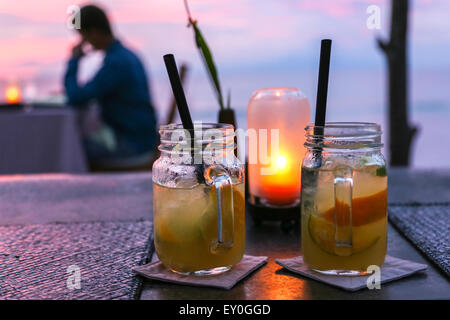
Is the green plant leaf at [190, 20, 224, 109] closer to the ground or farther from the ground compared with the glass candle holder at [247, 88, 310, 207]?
farther from the ground

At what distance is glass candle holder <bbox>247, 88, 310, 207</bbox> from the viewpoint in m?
0.85

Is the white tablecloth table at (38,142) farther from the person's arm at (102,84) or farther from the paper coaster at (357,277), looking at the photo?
the paper coaster at (357,277)

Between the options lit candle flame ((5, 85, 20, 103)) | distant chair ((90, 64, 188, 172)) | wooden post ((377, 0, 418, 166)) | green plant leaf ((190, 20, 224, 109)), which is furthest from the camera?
lit candle flame ((5, 85, 20, 103))

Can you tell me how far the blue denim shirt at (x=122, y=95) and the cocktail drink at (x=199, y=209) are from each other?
6.68 ft

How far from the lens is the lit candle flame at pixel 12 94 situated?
9.95 feet

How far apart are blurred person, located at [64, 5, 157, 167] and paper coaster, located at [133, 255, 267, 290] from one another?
6.49 ft

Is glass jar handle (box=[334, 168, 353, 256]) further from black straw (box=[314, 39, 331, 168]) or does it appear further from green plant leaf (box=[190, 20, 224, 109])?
green plant leaf (box=[190, 20, 224, 109])

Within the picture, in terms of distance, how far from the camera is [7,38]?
4.86 meters

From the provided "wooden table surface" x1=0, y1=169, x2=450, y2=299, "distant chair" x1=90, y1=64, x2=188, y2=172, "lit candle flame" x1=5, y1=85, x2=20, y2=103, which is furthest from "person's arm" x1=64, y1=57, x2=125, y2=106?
"wooden table surface" x1=0, y1=169, x2=450, y2=299

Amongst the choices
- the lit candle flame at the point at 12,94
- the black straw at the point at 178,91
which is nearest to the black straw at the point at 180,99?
the black straw at the point at 178,91

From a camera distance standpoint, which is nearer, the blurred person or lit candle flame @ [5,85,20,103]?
the blurred person

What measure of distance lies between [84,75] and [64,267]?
8.14ft

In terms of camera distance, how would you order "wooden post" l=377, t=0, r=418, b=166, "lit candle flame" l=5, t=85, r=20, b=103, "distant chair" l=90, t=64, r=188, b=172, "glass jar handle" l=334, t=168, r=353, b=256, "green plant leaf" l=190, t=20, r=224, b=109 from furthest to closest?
"lit candle flame" l=5, t=85, r=20, b=103
"distant chair" l=90, t=64, r=188, b=172
"wooden post" l=377, t=0, r=418, b=166
"green plant leaf" l=190, t=20, r=224, b=109
"glass jar handle" l=334, t=168, r=353, b=256

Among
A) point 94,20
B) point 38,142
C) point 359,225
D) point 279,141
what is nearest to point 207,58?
point 279,141
